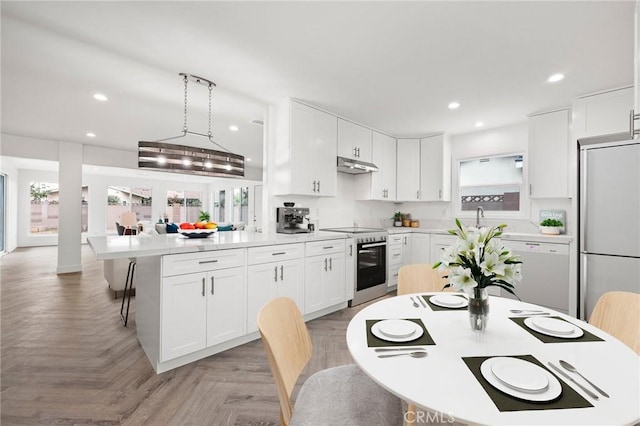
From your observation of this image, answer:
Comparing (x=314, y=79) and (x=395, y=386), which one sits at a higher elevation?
(x=314, y=79)

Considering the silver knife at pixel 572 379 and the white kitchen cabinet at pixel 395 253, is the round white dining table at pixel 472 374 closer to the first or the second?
the silver knife at pixel 572 379

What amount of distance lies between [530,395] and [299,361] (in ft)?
2.79

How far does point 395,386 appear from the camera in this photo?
81 centimetres

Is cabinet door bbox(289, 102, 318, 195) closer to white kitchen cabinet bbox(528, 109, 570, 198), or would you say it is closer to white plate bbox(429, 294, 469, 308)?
white plate bbox(429, 294, 469, 308)

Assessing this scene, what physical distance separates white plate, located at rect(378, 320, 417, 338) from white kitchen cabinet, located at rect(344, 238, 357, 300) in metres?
2.37

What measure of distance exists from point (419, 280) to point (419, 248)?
2.53m

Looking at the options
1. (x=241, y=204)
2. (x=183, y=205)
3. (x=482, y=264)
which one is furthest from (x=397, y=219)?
(x=183, y=205)

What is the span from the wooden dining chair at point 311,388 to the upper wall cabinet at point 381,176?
11.4 feet

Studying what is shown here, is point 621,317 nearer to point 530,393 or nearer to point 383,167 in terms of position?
point 530,393

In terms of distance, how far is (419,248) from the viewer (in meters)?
4.50

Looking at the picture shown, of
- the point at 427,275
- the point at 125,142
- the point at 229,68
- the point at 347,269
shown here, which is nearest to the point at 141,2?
the point at 229,68

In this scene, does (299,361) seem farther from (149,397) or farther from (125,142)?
(125,142)

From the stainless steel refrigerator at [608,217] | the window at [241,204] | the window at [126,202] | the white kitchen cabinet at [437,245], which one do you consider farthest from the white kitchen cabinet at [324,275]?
the window at [126,202]

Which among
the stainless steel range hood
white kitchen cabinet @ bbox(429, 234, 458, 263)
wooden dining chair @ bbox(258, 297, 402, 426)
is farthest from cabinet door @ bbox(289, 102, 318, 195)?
wooden dining chair @ bbox(258, 297, 402, 426)
